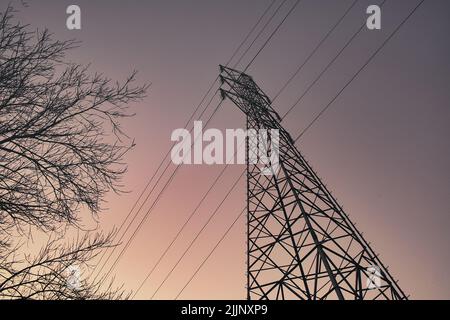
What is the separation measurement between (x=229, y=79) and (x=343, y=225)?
572cm

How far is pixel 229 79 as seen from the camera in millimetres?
10055

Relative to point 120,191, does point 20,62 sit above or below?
above

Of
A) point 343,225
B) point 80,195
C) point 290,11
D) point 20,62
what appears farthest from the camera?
point 290,11

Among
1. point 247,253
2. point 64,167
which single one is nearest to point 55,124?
point 64,167

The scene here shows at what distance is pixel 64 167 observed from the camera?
4.53 meters

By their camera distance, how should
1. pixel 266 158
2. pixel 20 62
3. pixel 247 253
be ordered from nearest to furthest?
pixel 20 62 → pixel 247 253 → pixel 266 158

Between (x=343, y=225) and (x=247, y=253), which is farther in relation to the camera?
(x=247, y=253)
